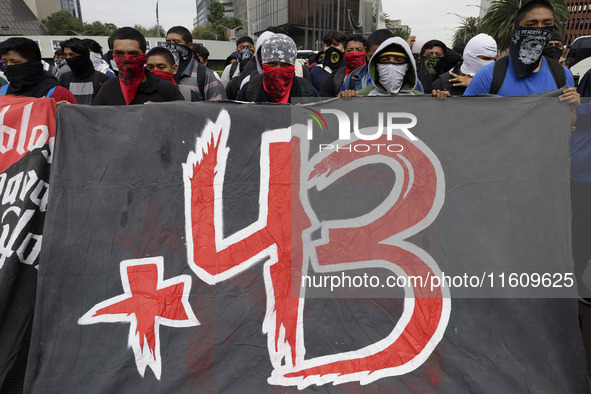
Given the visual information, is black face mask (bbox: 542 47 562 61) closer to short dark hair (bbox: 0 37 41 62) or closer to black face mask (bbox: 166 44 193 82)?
black face mask (bbox: 166 44 193 82)

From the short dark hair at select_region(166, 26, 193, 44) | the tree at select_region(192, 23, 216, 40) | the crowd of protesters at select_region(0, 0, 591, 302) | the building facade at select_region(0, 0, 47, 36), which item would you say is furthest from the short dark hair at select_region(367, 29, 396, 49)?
the building facade at select_region(0, 0, 47, 36)

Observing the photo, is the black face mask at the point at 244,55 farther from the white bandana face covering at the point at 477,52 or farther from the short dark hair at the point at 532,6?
the short dark hair at the point at 532,6

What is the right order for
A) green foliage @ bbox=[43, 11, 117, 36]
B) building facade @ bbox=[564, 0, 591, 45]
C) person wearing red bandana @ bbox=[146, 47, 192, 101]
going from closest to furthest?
person wearing red bandana @ bbox=[146, 47, 192, 101] → green foliage @ bbox=[43, 11, 117, 36] → building facade @ bbox=[564, 0, 591, 45]

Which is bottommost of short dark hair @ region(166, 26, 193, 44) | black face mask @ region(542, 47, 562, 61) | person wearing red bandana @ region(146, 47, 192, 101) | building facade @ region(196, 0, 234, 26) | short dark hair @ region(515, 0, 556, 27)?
person wearing red bandana @ region(146, 47, 192, 101)

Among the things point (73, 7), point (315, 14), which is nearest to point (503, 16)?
point (315, 14)

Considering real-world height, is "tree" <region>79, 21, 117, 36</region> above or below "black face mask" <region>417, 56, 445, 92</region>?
above

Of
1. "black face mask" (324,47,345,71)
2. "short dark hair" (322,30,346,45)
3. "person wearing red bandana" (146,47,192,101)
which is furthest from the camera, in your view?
"short dark hair" (322,30,346,45)

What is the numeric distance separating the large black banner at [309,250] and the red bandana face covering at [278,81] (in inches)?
29.2

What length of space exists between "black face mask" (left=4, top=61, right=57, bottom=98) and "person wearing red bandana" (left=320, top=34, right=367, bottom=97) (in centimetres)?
240

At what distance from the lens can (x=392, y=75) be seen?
250cm

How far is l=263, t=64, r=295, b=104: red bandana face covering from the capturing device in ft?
9.09

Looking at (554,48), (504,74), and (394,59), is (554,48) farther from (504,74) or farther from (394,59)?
(394,59)

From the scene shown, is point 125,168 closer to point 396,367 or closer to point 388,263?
point 388,263

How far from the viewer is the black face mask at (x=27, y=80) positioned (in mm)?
2688
